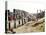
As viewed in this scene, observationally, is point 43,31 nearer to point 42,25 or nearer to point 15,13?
point 42,25

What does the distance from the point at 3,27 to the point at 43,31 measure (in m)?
0.57

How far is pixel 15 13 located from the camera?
1.26 meters

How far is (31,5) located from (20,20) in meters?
0.27

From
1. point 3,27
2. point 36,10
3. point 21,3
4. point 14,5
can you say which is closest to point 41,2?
point 36,10

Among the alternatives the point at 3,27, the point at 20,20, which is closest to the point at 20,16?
the point at 20,20

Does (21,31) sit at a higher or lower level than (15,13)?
lower

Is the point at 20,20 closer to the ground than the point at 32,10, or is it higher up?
closer to the ground

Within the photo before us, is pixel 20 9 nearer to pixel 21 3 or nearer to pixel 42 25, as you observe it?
pixel 21 3

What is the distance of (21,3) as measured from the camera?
1.26 m

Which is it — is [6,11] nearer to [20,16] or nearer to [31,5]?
[20,16]

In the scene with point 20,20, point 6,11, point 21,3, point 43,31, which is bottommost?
point 43,31

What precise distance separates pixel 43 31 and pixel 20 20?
372 mm

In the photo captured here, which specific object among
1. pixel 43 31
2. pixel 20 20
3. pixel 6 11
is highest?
pixel 6 11

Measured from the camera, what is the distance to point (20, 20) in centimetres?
125
